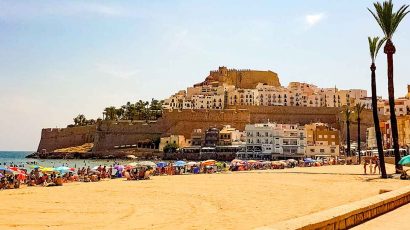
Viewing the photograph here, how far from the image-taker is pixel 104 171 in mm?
36188

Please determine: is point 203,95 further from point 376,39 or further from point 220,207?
point 220,207

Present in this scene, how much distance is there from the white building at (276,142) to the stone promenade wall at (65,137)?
2187 inches

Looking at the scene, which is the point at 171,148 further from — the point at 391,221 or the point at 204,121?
the point at 391,221

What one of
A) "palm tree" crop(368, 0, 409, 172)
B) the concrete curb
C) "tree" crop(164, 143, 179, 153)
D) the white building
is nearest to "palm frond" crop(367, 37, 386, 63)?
"palm tree" crop(368, 0, 409, 172)

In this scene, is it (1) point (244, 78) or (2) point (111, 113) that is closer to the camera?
(2) point (111, 113)

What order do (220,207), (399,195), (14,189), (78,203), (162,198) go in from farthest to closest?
1. (14,189)
2. (162,198)
3. (78,203)
4. (220,207)
5. (399,195)

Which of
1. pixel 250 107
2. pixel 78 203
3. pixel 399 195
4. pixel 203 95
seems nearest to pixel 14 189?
pixel 78 203

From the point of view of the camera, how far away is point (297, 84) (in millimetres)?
131000

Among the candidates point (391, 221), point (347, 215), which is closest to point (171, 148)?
point (391, 221)

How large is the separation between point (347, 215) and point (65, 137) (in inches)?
5018

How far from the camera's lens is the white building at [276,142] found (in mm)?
77438

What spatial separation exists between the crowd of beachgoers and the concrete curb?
2216 cm

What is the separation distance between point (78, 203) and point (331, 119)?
327 feet

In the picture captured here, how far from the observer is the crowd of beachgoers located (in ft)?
94.8
